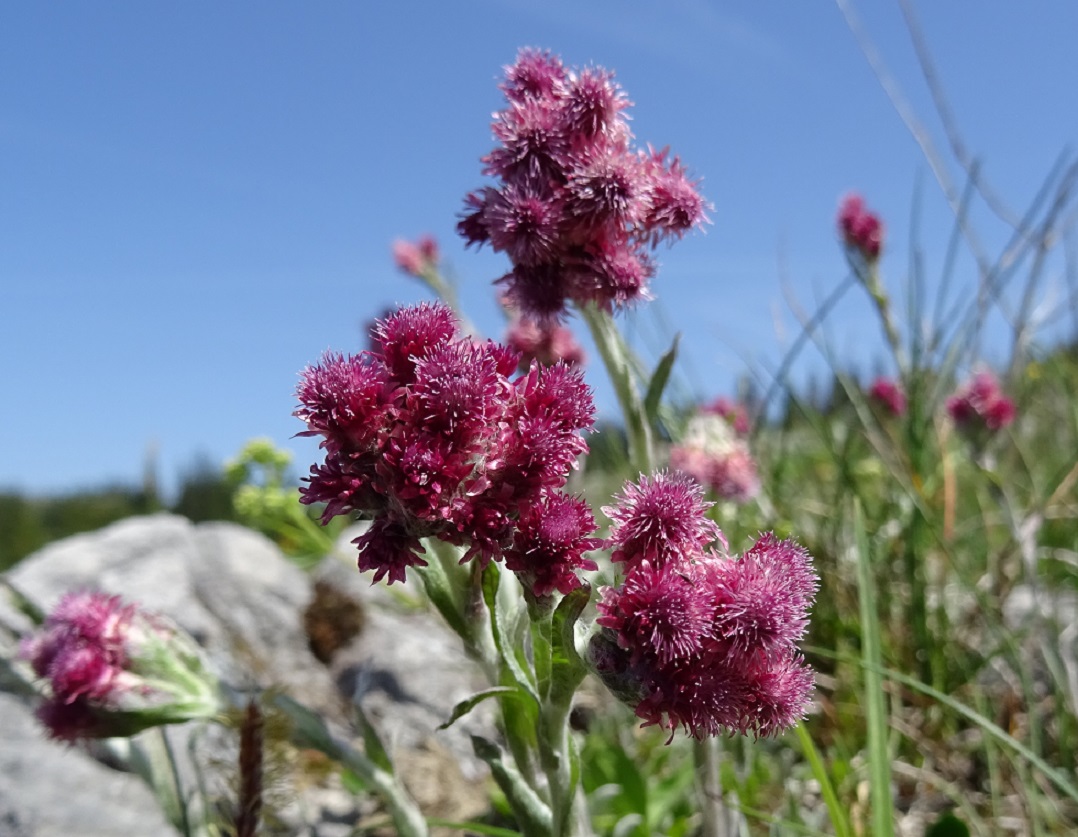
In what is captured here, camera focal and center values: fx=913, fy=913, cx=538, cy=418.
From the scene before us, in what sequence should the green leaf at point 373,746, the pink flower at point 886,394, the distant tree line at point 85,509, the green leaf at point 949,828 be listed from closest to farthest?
1. the green leaf at point 373,746
2. the green leaf at point 949,828
3. the pink flower at point 886,394
4. the distant tree line at point 85,509

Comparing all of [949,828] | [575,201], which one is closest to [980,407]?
[949,828]

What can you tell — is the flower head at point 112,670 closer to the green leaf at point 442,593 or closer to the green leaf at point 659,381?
the green leaf at point 442,593

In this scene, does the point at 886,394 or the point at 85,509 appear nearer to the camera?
the point at 886,394

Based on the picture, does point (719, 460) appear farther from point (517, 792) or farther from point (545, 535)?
point (545, 535)

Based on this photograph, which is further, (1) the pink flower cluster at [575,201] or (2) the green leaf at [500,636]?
(1) the pink flower cluster at [575,201]

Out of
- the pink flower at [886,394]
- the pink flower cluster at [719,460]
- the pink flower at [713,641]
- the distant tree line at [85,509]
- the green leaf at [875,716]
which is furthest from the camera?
the distant tree line at [85,509]

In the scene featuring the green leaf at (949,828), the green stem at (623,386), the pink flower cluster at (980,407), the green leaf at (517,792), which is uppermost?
the pink flower cluster at (980,407)

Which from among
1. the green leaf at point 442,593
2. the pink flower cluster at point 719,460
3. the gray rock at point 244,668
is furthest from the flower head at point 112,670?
the pink flower cluster at point 719,460
